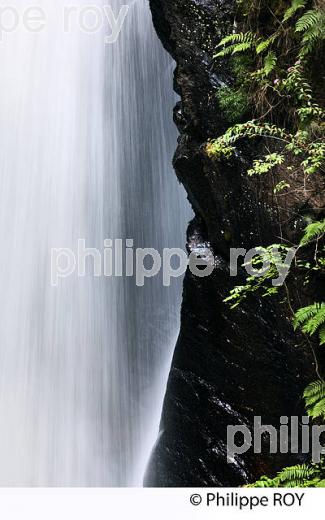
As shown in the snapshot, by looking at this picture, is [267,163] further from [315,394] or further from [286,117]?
[315,394]

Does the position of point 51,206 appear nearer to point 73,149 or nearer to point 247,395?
point 73,149

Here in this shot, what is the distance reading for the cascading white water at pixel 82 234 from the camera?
32.6 ft

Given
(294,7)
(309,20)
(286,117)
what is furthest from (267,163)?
(294,7)

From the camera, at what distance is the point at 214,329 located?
6.58 metres

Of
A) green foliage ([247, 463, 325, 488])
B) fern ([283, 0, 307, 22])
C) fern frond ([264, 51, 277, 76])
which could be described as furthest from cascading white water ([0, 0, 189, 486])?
fern ([283, 0, 307, 22])

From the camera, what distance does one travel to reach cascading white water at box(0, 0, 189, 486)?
993 centimetres

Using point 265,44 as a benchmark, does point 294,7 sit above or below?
above

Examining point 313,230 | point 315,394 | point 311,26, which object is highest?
point 311,26

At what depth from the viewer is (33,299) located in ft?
35.9

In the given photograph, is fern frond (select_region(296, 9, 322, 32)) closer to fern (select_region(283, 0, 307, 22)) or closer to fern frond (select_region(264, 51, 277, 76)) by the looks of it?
fern (select_region(283, 0, 307, 22))

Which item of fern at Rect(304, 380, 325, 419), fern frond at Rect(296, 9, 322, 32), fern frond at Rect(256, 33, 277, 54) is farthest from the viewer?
fern frond at Rect(256, 33, 277, 54)

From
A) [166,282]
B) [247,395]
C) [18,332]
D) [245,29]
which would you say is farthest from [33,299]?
[245,29]

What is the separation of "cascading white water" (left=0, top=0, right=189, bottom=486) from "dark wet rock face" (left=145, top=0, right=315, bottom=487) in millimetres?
2737

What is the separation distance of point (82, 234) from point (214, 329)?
547 cm
